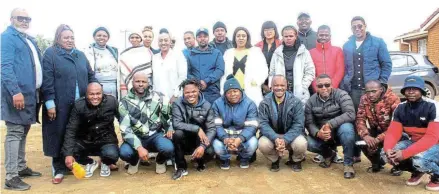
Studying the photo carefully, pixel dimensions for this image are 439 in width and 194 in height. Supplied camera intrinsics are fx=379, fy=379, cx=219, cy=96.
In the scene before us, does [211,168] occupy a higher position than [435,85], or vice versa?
Result: [435,85]

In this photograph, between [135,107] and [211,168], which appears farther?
[211,168]

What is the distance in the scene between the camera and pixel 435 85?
475 inches

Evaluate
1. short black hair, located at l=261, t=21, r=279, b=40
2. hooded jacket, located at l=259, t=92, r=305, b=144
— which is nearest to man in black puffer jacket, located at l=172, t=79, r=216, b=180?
hooded jacket, located at l=259, t=92, r=305, b=144

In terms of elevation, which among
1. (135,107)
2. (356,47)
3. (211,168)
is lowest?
(211,168)

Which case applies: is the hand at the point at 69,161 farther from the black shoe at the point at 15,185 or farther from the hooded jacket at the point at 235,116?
the hooded jacket at the point at 235,116

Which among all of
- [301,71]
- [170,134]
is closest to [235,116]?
[170,134]

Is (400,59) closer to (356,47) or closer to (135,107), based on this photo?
(356,47)

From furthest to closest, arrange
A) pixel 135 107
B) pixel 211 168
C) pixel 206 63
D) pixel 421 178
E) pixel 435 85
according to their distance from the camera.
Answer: pixel 435 85
pixel 206 63
pixel 211 168
pixel 135 107
pixel 421 178

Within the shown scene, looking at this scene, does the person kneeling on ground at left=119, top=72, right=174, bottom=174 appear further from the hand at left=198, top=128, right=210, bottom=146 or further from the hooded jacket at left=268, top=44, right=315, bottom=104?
the hooded jacket at left=268, top=44, right=315, bottom=104

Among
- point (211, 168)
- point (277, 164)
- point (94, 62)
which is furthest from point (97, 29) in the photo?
point (277, 164)

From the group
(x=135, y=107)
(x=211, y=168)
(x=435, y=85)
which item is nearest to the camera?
(x=135, y=107)

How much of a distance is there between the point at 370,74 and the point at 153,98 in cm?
302

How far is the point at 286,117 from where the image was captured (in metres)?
5.10

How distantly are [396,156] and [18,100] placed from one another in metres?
4.26
